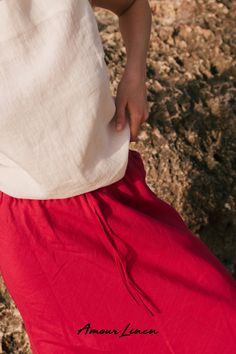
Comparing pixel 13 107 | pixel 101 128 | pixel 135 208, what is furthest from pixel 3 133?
pixel 135 208

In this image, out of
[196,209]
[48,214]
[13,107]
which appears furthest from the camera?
[196,209]

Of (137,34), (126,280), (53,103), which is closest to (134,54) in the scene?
(137,34)

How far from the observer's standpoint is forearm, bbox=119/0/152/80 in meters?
0.95

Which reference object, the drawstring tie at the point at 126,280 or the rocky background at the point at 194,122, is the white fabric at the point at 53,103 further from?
the rocky background at the point at 194,122

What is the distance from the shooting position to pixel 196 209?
1.59m

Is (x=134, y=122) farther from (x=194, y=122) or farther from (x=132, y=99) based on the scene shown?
(x=194, y=122)

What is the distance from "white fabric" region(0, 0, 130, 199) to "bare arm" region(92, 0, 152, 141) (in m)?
0.09

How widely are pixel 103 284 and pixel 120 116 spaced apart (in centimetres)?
25

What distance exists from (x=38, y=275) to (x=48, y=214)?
0.30 feet

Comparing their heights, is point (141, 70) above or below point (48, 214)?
above

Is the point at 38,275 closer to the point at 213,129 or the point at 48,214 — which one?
the point at 48,214

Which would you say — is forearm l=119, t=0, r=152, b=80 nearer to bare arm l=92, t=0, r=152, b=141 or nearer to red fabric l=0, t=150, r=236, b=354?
bare arm l=92, t=0, r=152, b=141

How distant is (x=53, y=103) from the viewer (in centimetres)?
76

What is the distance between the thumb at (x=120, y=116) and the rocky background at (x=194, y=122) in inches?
26.0
